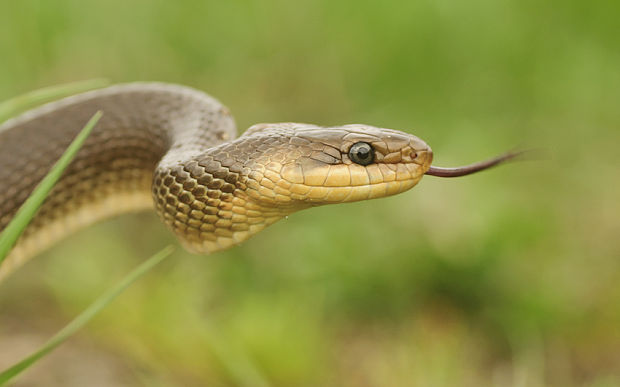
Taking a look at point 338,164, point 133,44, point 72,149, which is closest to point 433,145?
point 133,44

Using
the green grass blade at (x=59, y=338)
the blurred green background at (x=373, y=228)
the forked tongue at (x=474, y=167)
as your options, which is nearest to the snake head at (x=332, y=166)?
the forked tongue at (x=474, y=167)

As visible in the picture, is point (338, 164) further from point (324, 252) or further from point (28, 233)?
point (324, 252)

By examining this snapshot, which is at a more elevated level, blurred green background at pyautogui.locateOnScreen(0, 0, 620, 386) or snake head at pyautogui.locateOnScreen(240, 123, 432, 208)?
snake head at pyautogui.locateOnScreen(240, 123, 432, 208)

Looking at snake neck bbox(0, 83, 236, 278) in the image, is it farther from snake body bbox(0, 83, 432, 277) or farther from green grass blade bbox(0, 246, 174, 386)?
green grass blade bbox(0, 246, 174, 386)

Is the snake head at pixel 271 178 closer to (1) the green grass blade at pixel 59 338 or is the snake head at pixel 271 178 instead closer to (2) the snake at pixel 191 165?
(2) the snake at pixel 191 165

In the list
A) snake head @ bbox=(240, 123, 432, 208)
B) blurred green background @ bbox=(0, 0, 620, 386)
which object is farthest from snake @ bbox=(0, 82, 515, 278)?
blurred green background @ bbox=(0, 0, 620, 386)

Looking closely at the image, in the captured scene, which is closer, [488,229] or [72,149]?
[72,149]
